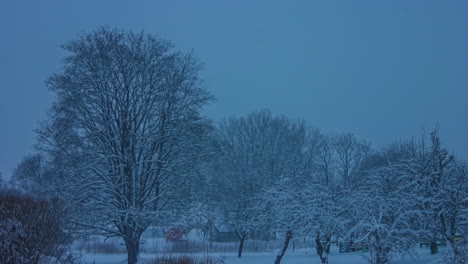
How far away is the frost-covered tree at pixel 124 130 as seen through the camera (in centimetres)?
1892

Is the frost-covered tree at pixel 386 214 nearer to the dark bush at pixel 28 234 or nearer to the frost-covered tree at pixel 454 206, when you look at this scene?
the frost-covered tree at pixel 454 206

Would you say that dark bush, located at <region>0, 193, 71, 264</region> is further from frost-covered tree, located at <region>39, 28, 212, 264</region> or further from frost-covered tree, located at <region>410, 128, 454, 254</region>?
frost-covered tree, located at <region>410, 128, 454, 254</region>

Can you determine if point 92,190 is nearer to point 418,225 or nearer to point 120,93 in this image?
point 120,93

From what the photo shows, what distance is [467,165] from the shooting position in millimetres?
19672

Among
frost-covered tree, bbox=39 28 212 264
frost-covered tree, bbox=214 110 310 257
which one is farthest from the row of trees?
frost-covered tree, bbox=214 110 310 257

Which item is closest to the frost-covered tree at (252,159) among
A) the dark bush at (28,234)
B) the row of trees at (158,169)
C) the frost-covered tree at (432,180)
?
the row of trees at (158,169)

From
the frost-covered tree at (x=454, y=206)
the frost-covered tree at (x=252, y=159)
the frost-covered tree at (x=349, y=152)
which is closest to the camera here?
the frost-covered tree at (x=454, y=206)

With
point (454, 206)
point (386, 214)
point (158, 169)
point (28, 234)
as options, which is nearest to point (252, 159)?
point (158, 169)

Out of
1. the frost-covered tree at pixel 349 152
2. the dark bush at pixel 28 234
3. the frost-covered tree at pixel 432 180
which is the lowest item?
the dark bush at pixel 28 234

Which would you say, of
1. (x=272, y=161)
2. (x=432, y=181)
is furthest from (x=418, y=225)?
(x=272, y=161)

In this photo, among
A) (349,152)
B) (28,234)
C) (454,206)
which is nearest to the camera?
(28,234)

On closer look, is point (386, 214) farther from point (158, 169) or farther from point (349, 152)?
point (349, 152)

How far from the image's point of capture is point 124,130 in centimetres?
2000

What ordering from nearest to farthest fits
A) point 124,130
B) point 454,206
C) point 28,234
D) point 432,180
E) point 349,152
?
point 28,234 < point 454,206 < point 432,180 < point 124,130 < point 349,152
